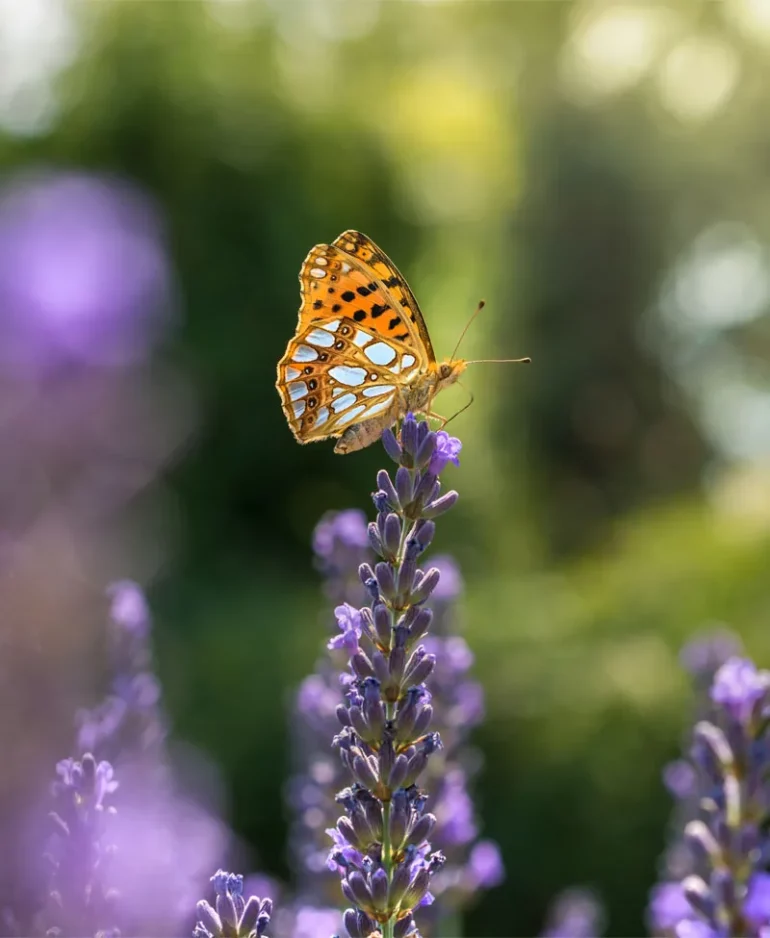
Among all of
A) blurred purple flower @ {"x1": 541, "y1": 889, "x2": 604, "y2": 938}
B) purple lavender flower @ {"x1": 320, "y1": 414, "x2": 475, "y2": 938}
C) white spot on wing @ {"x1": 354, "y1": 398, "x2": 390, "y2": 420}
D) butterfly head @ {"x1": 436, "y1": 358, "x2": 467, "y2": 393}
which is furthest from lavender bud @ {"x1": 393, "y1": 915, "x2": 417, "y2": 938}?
blurred purple flower @ {"x1": 541, "y1": 889, "x2": 604, "y2": 938}

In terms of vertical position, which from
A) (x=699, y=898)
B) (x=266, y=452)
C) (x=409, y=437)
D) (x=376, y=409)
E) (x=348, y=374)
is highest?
(x=266, y=452)

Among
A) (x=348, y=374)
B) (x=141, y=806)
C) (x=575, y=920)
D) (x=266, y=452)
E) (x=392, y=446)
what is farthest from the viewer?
(x=266, y=452)

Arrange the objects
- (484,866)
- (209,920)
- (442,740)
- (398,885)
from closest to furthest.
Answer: (209,920) < (398,885) < (442,740) < (484,866)

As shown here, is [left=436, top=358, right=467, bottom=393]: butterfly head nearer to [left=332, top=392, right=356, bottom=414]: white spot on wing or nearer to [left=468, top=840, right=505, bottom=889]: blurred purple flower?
[left=332, top=392, right=356, bottom=414]: white spot on wing

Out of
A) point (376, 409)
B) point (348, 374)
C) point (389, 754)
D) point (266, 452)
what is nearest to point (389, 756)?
point (389, 754)

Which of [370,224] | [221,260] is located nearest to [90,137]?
[221,260]

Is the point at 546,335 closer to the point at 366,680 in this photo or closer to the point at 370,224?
the point at 370,224

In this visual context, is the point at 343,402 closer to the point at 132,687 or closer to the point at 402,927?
the point at 132,687
